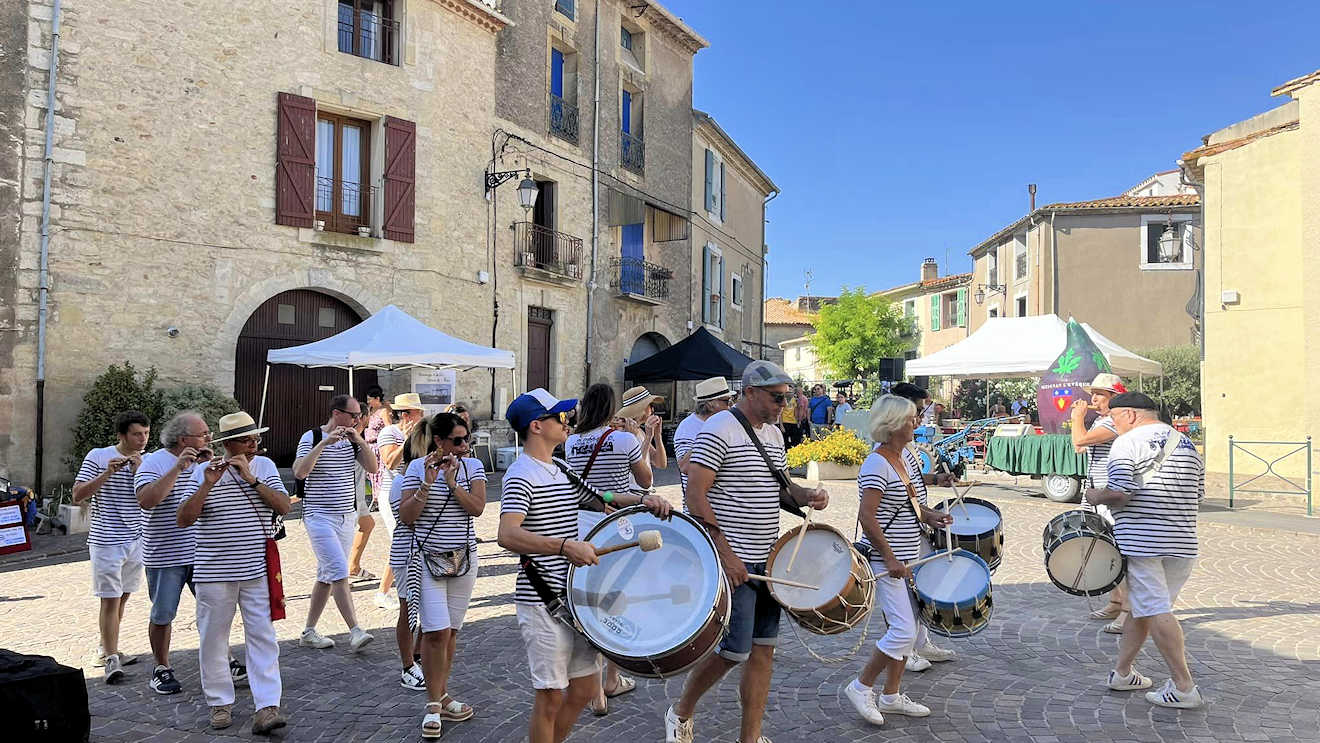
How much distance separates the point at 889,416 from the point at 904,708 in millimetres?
1486

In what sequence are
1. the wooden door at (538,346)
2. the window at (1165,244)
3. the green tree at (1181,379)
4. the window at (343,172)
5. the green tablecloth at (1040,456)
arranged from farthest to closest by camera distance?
the window at (1165,244), the green tree at (1181,379), the wooden door at (538,346), the window at (343,172), the green tablecloth at (1040,456)

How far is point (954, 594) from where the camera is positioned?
4.58 meters

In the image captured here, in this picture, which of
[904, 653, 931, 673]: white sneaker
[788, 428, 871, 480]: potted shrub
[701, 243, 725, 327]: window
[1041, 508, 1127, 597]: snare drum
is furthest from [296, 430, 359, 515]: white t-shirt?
[701, 243, 725, 327]: window

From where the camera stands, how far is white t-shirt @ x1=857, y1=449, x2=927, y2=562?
176 inches

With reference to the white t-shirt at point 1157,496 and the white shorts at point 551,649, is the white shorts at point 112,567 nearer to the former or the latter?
the white shorts at point 551,649

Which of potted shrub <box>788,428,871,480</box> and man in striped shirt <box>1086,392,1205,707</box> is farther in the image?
potted shrub <box>788,428,871,480</box>

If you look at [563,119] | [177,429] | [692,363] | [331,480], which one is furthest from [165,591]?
[563,119]

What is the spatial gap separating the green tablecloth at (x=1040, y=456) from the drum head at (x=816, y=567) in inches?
379

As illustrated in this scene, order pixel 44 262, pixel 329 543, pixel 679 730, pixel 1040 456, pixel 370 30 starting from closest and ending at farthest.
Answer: pixel 679 730
pixel 329 543
pixel 44 262
pixel 1040 456
pixel 370 30

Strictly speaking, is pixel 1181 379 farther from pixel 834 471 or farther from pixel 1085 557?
pixel 1085 557

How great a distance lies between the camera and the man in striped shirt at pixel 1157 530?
4.61 m

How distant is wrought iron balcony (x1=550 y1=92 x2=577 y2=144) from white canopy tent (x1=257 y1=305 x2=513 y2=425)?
28.8 feet

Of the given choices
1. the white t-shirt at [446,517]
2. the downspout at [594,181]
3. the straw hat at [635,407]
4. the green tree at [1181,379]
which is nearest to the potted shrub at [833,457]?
the downspout at [594,181]

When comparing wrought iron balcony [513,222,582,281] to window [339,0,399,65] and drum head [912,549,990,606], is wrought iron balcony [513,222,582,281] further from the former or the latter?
drum head [912,549,990,606]
